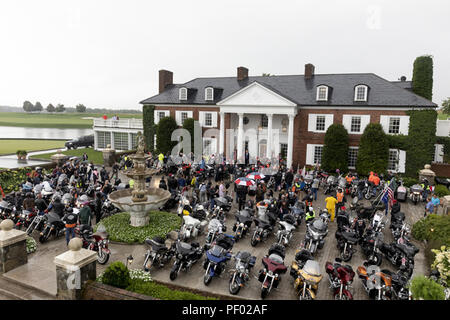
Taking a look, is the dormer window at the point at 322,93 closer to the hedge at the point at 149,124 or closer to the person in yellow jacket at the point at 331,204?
the person in yellow jacket at the point at 331,204

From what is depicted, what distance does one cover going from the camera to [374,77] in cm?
3225

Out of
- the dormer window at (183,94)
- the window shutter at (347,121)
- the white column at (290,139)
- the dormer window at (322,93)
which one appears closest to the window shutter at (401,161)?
the window shutter at (347,121)

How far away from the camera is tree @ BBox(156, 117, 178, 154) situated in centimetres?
3775

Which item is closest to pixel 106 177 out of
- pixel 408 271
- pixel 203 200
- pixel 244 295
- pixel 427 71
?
pixel 203 200

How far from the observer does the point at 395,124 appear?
28797mm

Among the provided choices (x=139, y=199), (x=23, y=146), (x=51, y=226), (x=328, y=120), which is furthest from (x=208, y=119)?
(x=23, y=146)

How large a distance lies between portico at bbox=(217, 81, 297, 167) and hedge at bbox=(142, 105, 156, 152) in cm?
1117

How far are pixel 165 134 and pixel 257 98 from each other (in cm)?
1342

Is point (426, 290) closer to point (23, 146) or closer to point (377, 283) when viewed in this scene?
point (377, 283)

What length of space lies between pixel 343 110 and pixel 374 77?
6148 mm

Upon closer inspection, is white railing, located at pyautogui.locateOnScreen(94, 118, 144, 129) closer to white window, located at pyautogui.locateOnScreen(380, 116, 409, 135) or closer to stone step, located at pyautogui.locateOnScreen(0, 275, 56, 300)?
white window, located at pyautogui.locateOnScreen(380, 116, 409, 135)

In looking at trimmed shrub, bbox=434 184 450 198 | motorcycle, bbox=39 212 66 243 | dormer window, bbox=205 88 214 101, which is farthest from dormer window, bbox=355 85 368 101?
motorcycle, bbox=39 212 66 243

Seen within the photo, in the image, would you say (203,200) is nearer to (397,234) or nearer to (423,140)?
(397,234)

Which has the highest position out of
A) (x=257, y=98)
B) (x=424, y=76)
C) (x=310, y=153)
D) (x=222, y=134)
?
(x=424, y=76)
